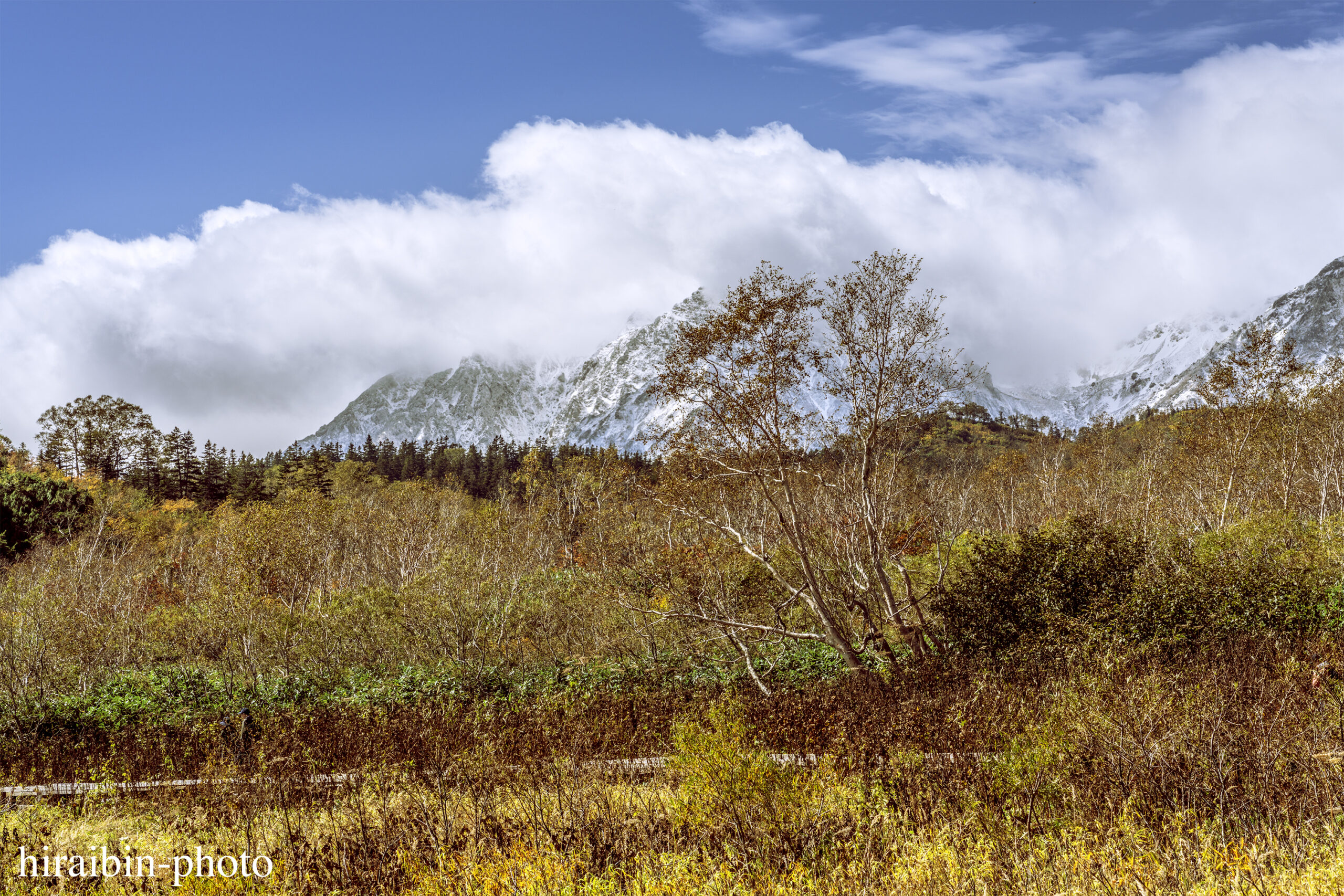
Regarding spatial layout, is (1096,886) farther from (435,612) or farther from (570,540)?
(570,540)

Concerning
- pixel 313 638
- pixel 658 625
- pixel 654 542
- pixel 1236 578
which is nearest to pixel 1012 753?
pixel 1236 578

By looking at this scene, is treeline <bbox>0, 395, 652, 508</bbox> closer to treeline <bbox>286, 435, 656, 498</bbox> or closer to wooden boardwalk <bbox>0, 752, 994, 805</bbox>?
treeline <bbox>286, 435, 656, 498</bbox>

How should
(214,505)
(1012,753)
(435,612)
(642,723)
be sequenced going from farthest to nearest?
(214,505), (435,612), (642,723), (1012,753)

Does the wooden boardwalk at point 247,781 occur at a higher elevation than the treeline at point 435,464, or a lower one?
lower

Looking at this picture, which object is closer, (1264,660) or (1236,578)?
(1264,660)

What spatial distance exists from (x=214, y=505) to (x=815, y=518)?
185 feet

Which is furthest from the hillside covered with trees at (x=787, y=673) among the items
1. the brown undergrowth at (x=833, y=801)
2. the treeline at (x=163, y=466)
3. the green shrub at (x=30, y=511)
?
the treeline at (x=163, y=466)

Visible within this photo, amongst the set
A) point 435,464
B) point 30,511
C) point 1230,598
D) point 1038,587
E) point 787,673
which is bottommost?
point 787,673

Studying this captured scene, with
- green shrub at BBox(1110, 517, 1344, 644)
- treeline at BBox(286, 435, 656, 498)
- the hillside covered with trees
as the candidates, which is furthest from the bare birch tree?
treeline at BBox(286, 435, 656, 498)

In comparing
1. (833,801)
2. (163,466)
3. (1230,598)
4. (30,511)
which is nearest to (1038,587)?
(1230,598)

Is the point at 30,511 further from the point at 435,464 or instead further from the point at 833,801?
the point at 435,464

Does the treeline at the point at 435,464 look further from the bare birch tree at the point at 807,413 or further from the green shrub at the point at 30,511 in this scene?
the bare birch tree at the point at 807,413

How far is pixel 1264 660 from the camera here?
1173 centimetres

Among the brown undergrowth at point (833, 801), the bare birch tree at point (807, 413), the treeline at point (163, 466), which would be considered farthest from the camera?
the treeline at point (163, 466)
